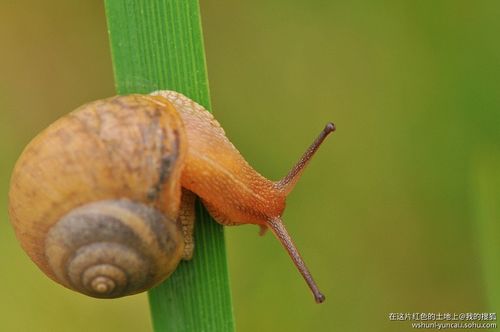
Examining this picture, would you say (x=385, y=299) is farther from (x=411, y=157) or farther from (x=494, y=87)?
(x=494, y=87)

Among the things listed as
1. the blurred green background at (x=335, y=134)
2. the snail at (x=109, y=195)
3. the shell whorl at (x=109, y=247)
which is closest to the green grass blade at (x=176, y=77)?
the snail at (x=109, y=195)

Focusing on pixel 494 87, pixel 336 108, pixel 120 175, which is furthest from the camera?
pixel 336 108

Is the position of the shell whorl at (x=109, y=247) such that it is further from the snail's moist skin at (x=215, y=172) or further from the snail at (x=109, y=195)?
the snail's moist skin at (x=215, y=172)

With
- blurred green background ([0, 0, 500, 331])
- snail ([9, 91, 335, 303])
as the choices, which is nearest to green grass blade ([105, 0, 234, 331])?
snail ([9, 91, 335, 303])

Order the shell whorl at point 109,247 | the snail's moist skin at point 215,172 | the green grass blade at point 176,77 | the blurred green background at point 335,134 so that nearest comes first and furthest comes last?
the shell whorl at point 109,247 < the green grass blade at point 176,77 < the snail's moist skin at point 215,172 < the blurred green background at point 335,134

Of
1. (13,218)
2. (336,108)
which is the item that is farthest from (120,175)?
(336,108)

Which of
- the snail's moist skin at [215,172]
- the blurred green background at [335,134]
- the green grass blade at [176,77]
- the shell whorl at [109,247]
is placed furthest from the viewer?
the blurred green background at [335,134]

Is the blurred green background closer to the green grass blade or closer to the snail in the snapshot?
the green grass blade
